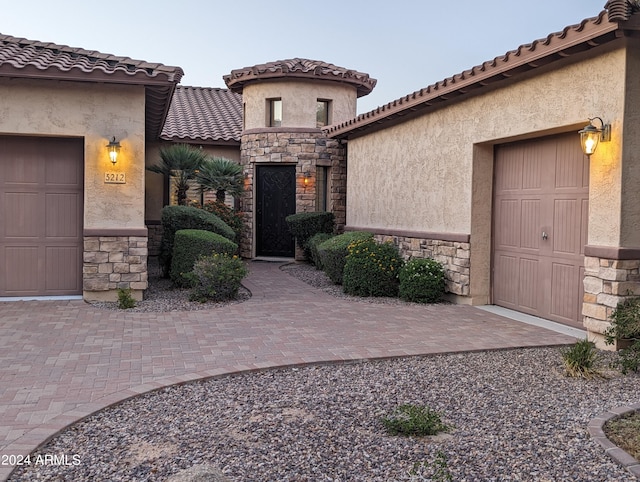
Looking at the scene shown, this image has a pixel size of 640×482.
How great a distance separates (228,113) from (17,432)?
1732cm

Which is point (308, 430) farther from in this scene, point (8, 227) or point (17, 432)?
point (8, 227)

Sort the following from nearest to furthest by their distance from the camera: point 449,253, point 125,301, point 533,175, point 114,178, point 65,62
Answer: point 533,175 < point 125,301 < point 65,62 < point 114,178 < point 449,253

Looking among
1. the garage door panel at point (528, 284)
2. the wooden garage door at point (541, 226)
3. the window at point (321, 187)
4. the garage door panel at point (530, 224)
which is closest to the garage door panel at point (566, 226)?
the wooden garage door at point (541, 226)

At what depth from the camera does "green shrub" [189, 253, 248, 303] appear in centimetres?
966

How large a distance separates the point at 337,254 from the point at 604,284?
591cm

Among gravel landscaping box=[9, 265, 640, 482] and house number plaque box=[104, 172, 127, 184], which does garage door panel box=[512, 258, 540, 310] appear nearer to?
gravel landscaping box=[9, 265, 640, 482]

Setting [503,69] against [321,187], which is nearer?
[503,69]

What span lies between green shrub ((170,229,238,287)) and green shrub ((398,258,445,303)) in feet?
10.7

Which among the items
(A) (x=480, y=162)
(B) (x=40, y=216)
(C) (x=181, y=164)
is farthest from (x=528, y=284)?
(C) (x=181, y=164)

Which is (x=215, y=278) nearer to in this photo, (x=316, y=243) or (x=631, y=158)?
(x=316, y=243)

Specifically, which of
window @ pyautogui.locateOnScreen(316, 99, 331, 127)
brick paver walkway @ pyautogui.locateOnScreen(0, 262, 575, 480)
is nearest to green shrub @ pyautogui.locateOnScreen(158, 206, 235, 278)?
brick paver walkway @ pyautogui.locateOnScreen(0, 262, 575, 480)

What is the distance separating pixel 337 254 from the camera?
466 inches

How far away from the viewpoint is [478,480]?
341 centimetres

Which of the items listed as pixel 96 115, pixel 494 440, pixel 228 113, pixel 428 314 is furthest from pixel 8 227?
pixel 228 113
